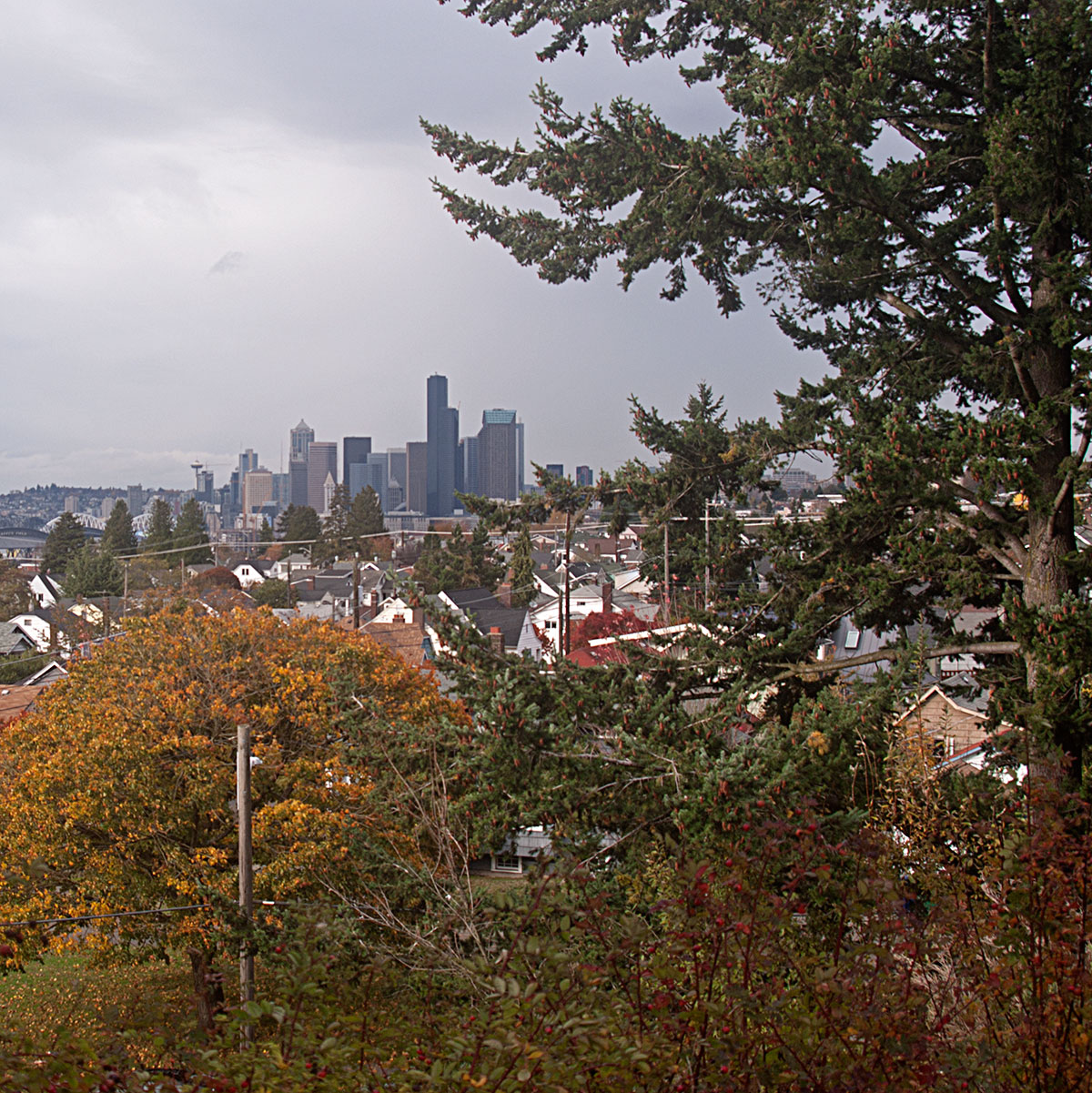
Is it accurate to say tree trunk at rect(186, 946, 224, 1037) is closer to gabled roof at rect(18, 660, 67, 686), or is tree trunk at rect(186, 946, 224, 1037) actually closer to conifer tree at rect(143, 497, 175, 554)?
gabled roof at rect(18, 660, 67, 686)

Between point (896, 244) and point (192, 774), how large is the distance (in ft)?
36.0

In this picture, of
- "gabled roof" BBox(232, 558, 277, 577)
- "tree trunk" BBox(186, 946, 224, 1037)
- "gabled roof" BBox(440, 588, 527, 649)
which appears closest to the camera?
"tree trunk" BBox(186, 946, 224, 1037)

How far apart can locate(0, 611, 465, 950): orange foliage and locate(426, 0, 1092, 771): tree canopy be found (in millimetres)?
5752

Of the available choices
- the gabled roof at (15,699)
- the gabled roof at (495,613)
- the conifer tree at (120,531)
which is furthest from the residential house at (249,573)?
the gabled roof at (15,699)

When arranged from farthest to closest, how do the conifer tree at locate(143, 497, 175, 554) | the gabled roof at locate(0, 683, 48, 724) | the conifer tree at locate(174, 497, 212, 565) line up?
the conifer tree at locate(174, 497, 212, 565), the conifer tree at locate(143, 497, 175, 554), the gabled roof at locate(0, 683, 48, 724)

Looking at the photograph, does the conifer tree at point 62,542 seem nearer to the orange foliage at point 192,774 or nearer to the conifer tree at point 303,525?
the conifer tree at point 303,525

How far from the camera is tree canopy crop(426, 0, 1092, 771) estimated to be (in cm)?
846

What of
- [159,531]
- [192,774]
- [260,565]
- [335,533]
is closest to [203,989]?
[192,774]

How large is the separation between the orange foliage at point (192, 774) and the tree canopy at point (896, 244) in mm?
5752

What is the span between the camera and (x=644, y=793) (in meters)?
8.64

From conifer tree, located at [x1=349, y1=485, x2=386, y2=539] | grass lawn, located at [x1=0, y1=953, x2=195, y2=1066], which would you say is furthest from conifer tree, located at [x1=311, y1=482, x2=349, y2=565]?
grass lawn, located at [x1=0, y1=953, x2=195, y2=1066]

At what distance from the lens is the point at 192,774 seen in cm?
1336

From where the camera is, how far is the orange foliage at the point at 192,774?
12.5 meters

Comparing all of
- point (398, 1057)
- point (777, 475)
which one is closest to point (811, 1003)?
point (398, 1057)
